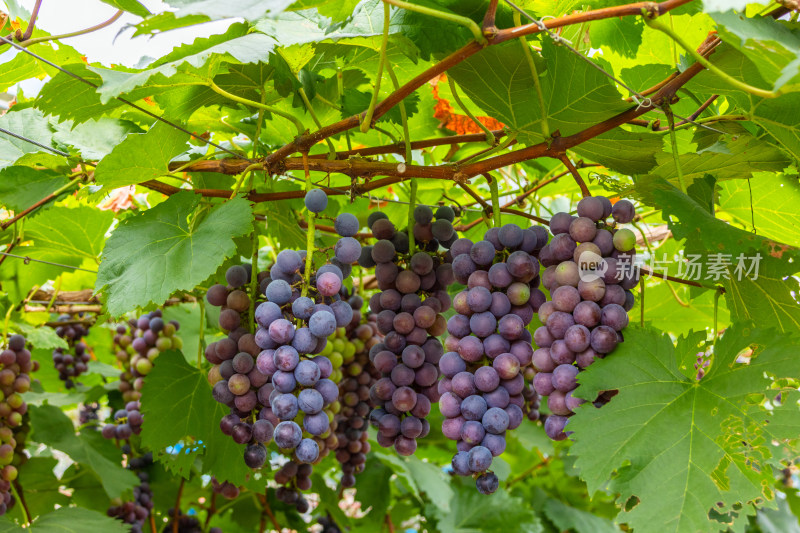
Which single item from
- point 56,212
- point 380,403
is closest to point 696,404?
point 380,403

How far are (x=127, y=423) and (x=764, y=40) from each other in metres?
2.05

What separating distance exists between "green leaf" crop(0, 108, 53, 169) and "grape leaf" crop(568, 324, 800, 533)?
4.42ft

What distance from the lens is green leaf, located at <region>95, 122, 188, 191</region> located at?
1.17m

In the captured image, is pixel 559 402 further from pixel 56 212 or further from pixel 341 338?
pixel 56 212

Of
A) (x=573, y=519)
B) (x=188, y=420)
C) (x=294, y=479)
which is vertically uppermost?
(x=188, y=420)

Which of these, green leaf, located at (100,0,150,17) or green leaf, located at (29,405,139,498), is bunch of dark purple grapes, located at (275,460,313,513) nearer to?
green leaf, located at (29,405,139,498)

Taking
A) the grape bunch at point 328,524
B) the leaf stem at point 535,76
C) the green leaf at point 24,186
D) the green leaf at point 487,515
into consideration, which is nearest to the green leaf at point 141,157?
the green leaf at point 24,186

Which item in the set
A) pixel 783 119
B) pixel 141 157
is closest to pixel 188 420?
pixel 141 157

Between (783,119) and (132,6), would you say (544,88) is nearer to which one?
(783,119)

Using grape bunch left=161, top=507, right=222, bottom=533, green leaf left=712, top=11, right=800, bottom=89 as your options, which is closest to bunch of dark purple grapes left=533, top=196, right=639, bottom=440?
green leaf left=712, top=11, right=800, bottom=89

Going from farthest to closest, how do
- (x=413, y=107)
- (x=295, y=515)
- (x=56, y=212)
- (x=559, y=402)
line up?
(x=295, y=515) < (x=56, y=212) < (x=413, y=107) < (x=559, y=402)

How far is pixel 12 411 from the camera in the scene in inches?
72.5

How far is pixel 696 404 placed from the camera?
0.94 metres

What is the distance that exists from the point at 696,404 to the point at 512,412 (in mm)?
264
